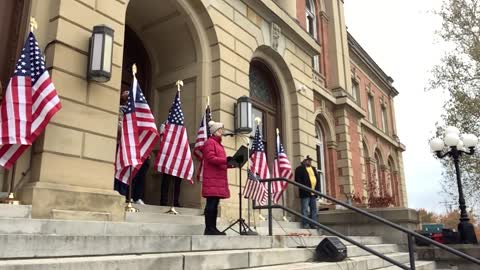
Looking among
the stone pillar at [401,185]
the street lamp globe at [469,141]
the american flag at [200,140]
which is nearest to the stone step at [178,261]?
the american flag at [200,140]

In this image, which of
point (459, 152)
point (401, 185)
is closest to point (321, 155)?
point (459, 152)

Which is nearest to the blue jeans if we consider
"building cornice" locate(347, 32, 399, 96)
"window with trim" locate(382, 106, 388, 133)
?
"building cornice" locate(347, 32, 399, 96)

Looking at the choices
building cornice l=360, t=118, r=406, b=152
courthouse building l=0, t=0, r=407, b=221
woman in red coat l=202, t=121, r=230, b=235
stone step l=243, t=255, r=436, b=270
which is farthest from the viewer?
building cornice l=360, t=118, r=406, b=152

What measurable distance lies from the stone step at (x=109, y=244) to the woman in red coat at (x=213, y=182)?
0.55m

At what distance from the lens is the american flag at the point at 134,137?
677 cm

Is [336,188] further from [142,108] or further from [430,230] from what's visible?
[142,108]

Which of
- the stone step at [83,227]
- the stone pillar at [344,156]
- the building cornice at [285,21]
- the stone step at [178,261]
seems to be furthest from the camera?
the stone pillar at [344,156]

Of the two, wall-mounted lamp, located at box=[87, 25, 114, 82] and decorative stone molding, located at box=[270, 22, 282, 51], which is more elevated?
decorative stone molding, located at box=[270, 22, 282, 51]

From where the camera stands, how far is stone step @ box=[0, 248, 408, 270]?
349cm

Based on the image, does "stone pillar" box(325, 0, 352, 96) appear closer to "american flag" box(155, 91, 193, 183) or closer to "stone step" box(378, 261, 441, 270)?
"stone step" box(378, 261, 441, 270)

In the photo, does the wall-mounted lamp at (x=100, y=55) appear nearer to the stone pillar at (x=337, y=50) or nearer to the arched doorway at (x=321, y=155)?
the arched doorway at (x=321, y=155)

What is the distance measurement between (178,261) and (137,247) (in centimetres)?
48

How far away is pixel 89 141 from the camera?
6.45m

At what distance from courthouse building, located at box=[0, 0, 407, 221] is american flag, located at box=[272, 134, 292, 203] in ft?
2.63
